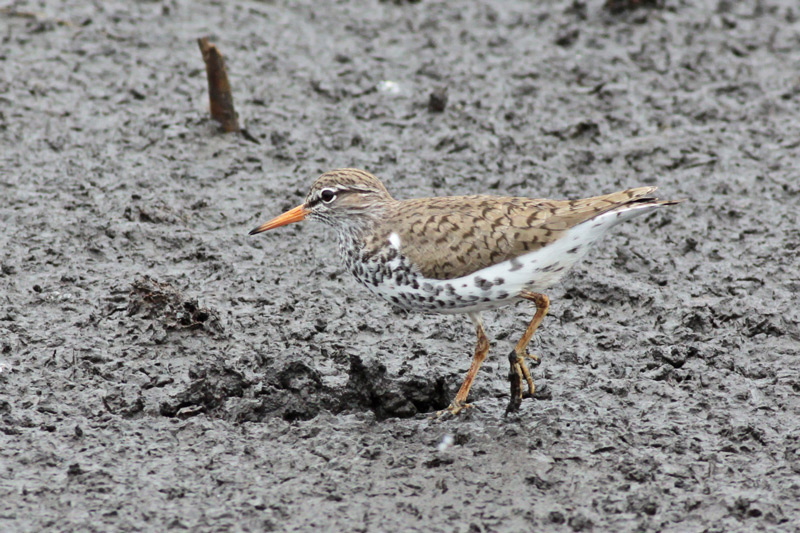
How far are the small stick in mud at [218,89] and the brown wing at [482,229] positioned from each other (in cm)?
328

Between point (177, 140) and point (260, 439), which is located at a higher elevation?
point (177, 140)

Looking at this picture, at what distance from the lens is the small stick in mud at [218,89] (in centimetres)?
855

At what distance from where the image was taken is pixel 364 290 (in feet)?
23.6

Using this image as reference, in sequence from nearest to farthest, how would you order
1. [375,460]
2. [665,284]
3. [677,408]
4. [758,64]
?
[375,460]
[677,408]
[665,284]
[758,64]

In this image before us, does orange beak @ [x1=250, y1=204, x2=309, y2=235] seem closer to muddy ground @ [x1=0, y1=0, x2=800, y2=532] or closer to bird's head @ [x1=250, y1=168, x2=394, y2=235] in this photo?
bird's head @ [x1=250, y1=168, x2=394, y2=235]

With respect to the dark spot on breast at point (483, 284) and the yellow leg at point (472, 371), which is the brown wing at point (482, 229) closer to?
the dark spot on breast at point (483, 284)

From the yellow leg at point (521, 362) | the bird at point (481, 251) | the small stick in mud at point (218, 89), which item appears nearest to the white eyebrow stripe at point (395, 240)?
the bird at point (481, 251)

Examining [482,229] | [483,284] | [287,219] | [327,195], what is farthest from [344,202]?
[483,284]

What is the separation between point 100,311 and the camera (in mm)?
6656

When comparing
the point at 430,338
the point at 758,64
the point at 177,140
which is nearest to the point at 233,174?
the point at 177,140

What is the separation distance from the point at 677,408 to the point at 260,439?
244cm

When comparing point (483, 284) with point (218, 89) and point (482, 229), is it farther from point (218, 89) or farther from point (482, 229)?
point (218, 89)

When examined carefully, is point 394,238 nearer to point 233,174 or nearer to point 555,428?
point 555,428

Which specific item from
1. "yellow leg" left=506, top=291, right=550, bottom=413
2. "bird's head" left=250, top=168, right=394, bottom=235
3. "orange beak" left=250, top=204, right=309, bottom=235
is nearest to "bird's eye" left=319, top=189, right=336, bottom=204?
"bird's head" left=250, top=168, right=394, bottom=235
